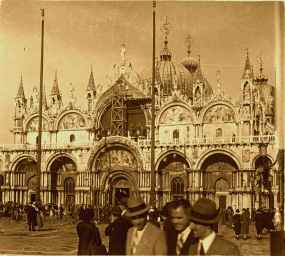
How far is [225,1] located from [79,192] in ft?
52.0

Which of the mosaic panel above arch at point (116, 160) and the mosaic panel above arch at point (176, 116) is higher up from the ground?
the mosaic panel above arch at point (176, 116)

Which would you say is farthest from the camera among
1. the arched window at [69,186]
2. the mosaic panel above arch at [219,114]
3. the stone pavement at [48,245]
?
the arched window at [69,186]

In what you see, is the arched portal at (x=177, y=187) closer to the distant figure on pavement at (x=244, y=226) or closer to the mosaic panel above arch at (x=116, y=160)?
the mosaic panel above arch at (x=116, y=160)

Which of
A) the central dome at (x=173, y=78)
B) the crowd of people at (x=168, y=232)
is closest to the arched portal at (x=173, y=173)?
the central dome at (x=173, y=78)

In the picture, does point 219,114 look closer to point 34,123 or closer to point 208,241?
point 34,123

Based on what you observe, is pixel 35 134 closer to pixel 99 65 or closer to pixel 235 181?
pixel 235 181

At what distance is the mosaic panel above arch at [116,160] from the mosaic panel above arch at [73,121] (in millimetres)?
1844

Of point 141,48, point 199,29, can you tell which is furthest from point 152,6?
point 141,48

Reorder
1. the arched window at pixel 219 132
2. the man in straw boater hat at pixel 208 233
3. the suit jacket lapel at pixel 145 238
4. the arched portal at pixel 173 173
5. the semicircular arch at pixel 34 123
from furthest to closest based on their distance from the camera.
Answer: the semicircular arch at pixel 34 123, the arched window at pixel 219 132, the arched portal at pixel 173 173, the suit jacket lapel at pixel 145 238, the man in straw boater hat at pixel 208 233

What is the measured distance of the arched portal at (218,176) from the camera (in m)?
23.3

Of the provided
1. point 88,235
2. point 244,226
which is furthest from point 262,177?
point 88,235

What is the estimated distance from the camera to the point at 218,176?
23953 mm

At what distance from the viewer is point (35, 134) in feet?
86.5

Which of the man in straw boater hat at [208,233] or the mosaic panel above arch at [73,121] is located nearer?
the man in straw boater hat at [208,233]
